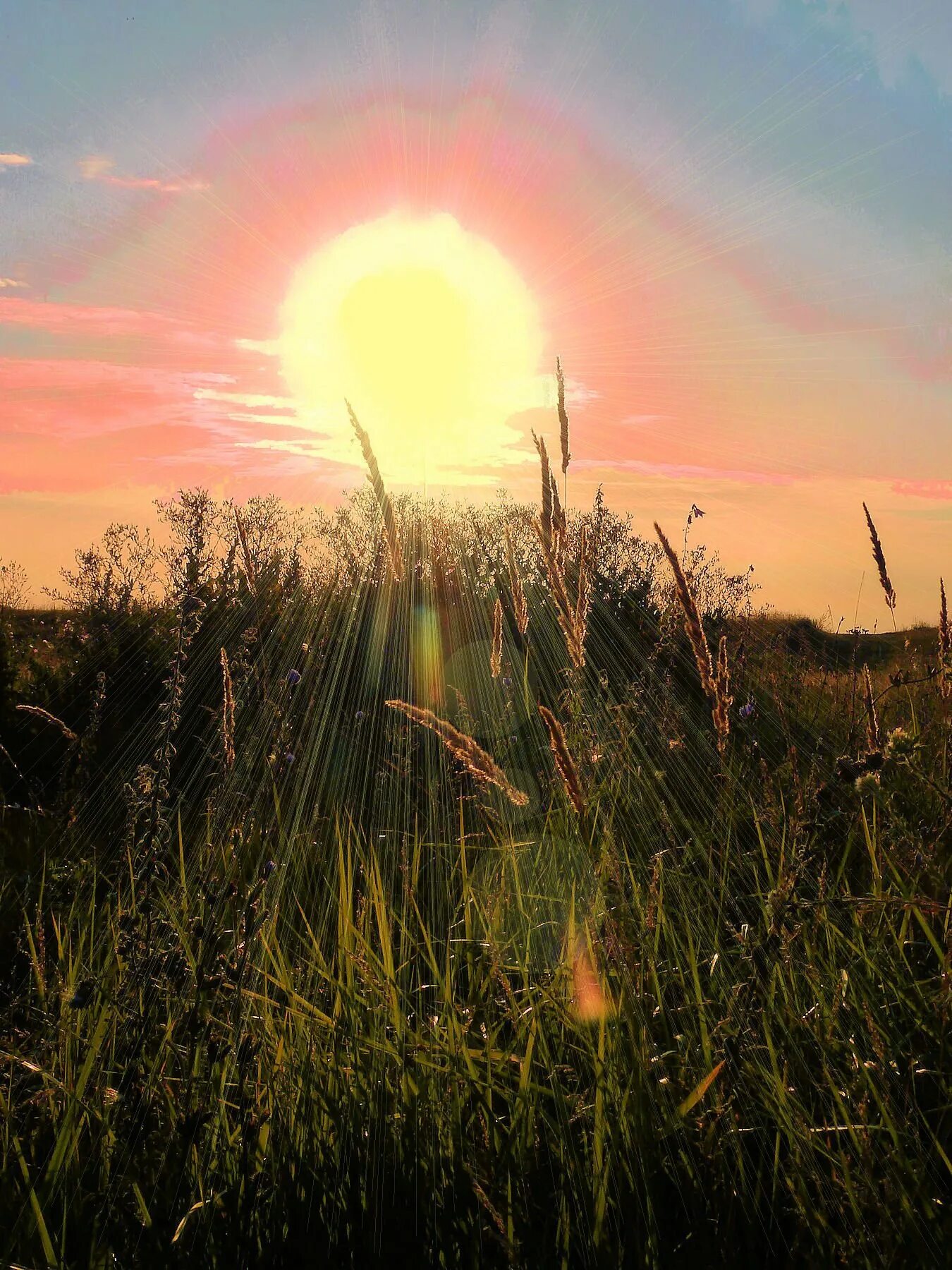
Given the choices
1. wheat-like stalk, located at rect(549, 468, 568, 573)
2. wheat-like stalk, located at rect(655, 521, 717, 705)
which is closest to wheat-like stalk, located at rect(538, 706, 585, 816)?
wheat-like stalk, located at rect(655, 521, 717, 705)

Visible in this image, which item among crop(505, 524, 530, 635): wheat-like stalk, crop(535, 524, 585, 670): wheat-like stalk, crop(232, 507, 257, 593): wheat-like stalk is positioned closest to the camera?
crop(535, 524, 585, 670): wheat-like stalk

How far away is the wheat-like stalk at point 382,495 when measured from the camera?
→ 2500 mm

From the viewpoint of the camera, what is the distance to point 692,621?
5.28 ft

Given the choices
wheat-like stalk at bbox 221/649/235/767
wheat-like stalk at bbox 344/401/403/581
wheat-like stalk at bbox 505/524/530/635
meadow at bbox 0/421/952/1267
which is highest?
wheat-like stalk at bbox 344/401/403/581

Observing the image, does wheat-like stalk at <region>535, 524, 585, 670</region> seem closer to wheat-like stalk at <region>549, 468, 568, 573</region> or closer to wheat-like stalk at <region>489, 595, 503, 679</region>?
wheat-like stalk at <region>549, 468, 568, 573</region>

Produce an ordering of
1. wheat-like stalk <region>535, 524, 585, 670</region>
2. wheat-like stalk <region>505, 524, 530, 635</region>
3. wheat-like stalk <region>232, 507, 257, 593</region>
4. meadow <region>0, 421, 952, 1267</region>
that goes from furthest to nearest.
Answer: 1. wheat-like stalk <region>232, 507, 257, 593</region>
2. wheat-like stalk <region>505, 524, 530, 635</region>
3. wheat-like stalk <region>535, 524, 585, 670</region>
4. meadow <region>0, 421, 952, 1267</region>

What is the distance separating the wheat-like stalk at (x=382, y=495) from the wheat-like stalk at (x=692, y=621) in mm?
1030

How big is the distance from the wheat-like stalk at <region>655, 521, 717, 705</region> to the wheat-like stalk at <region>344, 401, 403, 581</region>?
1030 millimetres

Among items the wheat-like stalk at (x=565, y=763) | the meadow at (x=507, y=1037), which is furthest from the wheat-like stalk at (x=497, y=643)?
the wheat-like stalk at (x=565, y=763)

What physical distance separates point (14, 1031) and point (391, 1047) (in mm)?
1128

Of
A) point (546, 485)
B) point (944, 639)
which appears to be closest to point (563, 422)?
point (546, 485)

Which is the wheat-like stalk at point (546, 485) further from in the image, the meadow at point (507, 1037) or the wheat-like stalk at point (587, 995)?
the wheat-like stalk at point (587, 995)

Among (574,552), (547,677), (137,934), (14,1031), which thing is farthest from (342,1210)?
(547,677)

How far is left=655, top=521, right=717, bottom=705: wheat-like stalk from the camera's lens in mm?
1583
